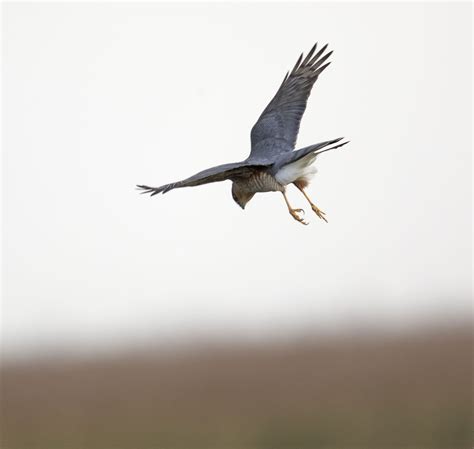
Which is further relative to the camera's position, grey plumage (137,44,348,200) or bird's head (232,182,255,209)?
bird's head (232,182,255,209)

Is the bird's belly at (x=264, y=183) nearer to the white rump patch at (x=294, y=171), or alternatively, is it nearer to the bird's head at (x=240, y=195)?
the white rump patch at (x=294, y=171)

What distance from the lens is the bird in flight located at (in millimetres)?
14281

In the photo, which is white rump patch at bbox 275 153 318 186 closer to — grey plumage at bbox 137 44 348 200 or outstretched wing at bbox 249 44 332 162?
grey plumage at bbox 137 44 348 200

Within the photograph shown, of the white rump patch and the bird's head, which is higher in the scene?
the bird's head

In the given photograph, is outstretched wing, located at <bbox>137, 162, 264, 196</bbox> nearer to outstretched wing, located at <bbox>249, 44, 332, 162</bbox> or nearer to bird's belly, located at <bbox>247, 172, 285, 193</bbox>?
bird's belly, located at <bbox>247, 172, 285, 193</bbox>

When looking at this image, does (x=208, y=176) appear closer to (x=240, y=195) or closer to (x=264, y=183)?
(x=264, y=183)

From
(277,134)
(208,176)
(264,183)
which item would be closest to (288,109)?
(277,134)

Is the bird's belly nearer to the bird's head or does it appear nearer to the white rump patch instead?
the white rump patch

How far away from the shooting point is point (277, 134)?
52.7ft

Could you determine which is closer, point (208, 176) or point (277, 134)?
point (208, 176)

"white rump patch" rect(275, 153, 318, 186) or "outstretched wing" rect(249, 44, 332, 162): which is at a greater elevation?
"outstretched wing" rect(249, 44, 332, 162)

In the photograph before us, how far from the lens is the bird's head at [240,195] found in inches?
615

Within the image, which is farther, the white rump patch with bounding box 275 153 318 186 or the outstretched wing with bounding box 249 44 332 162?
the outstretched wing with bounding box 249 44 332 162

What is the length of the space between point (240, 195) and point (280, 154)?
889 mm
